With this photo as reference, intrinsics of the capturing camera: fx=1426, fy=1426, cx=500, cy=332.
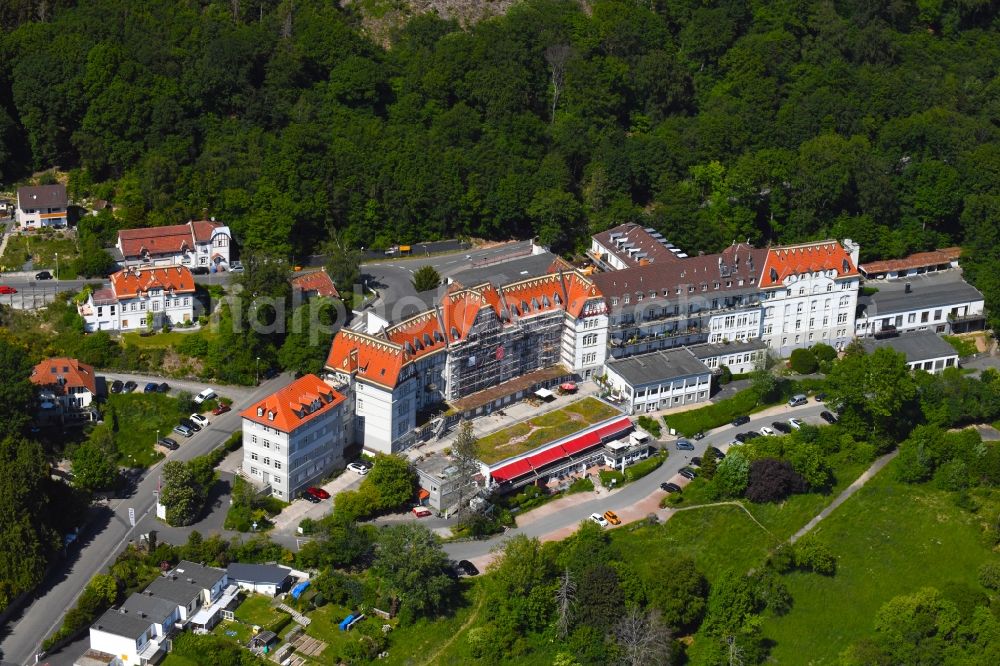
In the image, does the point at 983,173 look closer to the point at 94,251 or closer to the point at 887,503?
the point at 887,503

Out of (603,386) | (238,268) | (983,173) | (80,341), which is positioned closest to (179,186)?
(238,268)

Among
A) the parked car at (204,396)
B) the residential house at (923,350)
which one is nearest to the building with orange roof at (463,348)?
the parked car at (204,396)

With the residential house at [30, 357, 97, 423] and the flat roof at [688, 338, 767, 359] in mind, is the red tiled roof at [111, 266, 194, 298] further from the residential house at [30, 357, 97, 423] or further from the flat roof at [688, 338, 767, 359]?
the flat roof at [688, 338, 767, 359]

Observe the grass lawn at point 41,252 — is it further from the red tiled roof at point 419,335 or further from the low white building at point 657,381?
the low white building at point 657,381

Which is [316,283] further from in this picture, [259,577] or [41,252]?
[259,577]

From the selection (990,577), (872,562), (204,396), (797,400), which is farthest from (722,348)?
(204,396)

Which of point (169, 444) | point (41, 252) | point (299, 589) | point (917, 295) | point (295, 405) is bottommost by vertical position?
point (299, 589)
